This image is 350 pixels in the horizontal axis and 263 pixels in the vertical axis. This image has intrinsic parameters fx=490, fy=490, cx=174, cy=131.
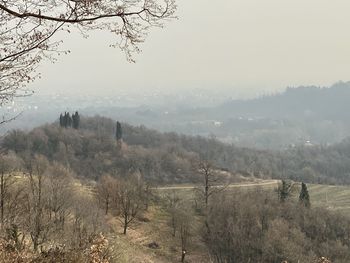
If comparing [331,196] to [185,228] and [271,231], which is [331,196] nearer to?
[271,231]

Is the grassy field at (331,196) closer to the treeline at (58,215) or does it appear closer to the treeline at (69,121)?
the treeline at (58,215)

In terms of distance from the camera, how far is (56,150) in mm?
89000

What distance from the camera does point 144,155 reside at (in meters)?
96.5

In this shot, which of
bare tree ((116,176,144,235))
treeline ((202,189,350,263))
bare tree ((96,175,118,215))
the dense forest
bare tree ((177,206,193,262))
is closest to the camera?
the dense forest

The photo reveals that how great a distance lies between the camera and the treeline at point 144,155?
86188 millimetres

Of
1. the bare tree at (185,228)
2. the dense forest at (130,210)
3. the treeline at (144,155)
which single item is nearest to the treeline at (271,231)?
the dense forest at (130,210)

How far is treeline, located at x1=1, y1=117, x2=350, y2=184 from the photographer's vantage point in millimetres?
86188

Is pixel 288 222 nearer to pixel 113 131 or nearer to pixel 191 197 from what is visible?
pixel 191 197

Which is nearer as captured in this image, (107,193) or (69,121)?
(107,193)

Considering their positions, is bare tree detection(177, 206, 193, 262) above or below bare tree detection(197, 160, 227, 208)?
below

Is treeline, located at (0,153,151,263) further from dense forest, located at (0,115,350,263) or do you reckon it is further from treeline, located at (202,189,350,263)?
treeline, located at (202,189,350,263)

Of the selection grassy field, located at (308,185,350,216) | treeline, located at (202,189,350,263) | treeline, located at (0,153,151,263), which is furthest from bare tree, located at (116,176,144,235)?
grassy field, located at (308,185,350,216)

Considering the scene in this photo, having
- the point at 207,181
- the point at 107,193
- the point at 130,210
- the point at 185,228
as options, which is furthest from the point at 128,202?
the point at 207,181

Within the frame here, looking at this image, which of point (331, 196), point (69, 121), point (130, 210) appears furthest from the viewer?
point (69, 121)
